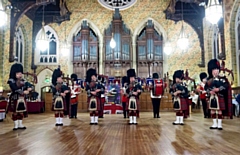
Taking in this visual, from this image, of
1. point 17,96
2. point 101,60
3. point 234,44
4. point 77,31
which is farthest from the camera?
point 77,31

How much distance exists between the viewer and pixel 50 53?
1836 cm

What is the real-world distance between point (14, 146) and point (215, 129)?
463 centimetres

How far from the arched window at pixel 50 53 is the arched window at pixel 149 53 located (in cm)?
596

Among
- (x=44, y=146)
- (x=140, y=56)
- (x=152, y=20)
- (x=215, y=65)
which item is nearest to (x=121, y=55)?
(x=140, y=56)

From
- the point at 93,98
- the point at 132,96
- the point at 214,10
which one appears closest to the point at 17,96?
the point at 93,98

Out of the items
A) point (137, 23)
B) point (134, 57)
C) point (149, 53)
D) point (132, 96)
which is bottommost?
point (132, 96)

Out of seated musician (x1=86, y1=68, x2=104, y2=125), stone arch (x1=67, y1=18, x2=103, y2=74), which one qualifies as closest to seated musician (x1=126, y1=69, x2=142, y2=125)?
seated musician (x1=86, y1=68, x2=104, y2=125)

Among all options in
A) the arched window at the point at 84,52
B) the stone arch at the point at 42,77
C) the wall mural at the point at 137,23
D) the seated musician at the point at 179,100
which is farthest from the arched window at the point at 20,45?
the seated musician at the point at 179,100

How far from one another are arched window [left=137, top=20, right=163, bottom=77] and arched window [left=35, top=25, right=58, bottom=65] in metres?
5.96

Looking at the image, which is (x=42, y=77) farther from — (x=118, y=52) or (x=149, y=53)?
(x=149, y=53)

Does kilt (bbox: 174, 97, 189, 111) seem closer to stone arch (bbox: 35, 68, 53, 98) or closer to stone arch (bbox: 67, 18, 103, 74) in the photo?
stone arch (bbox: 67, 18, 103, 74)

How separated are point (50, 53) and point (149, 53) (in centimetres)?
705

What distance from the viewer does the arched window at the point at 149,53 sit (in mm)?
17828

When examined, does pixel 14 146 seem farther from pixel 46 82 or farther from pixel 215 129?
pixel 46 82
